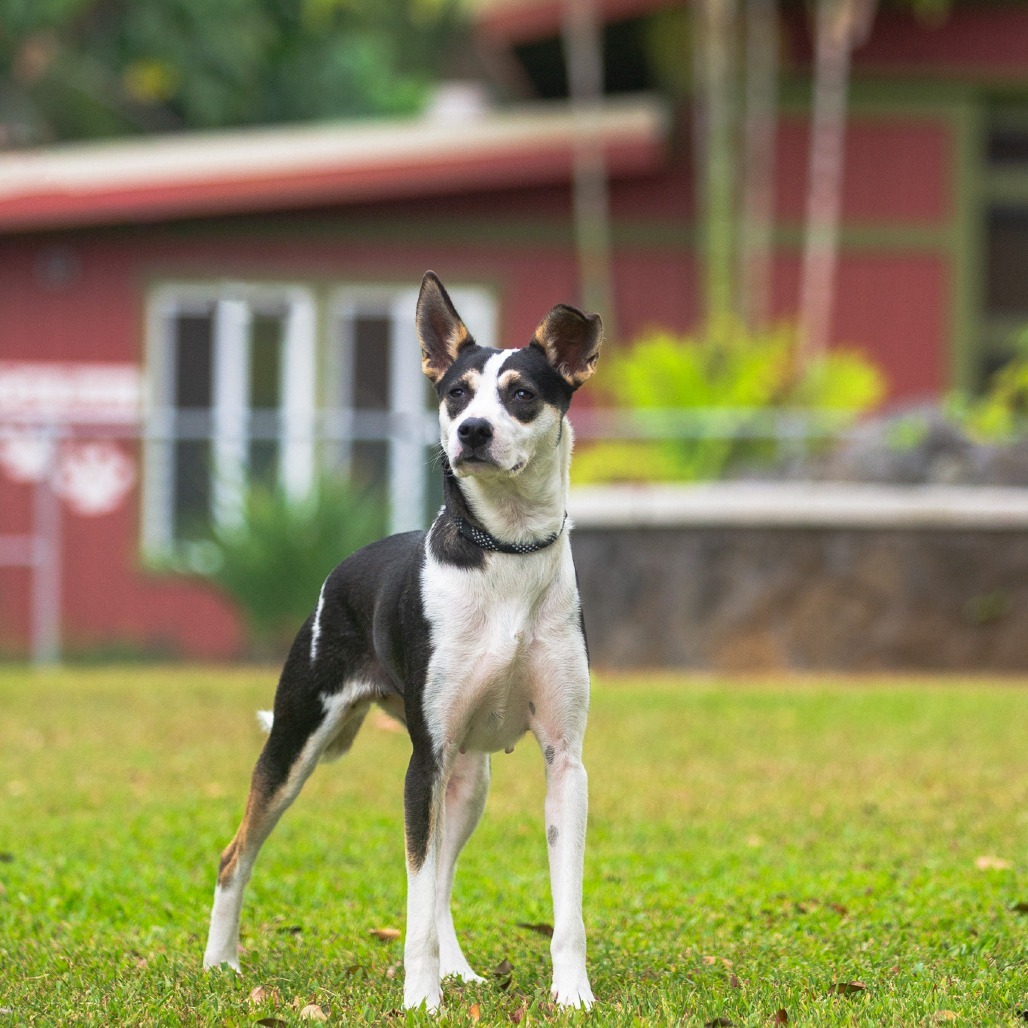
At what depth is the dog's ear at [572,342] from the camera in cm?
473

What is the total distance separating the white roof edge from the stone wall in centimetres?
515

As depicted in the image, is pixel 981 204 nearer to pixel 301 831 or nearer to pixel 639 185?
pixel 639 185

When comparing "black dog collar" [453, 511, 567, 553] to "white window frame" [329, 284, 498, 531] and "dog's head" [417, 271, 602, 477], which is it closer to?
"dog's head" [417, 271, 602, 477]

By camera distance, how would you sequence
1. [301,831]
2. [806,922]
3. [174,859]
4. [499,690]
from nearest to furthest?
[499,690], [806,922], [174,859], [301,831]

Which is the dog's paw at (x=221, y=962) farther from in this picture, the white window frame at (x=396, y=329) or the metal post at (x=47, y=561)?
the white window frame at (x=396, y=329)

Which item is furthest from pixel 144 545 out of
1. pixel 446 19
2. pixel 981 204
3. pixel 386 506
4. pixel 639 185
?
pixel 446 19

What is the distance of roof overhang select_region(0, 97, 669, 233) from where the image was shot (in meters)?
16.6

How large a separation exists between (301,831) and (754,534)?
232 inches

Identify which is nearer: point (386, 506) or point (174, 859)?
point (174, 859)

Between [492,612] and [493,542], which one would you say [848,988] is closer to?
[492,612]

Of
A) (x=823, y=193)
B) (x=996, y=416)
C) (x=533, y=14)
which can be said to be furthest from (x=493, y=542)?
(x=823, y=193)

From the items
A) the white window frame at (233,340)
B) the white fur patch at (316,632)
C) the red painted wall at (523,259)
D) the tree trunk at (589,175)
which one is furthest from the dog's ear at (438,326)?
the red painted wall at (523,259)

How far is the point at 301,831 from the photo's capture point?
7441mm

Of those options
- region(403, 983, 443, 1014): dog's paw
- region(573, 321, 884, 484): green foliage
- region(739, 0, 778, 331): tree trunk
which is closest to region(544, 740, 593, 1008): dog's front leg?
region(403, 983, 443, 1014): dog's paw
